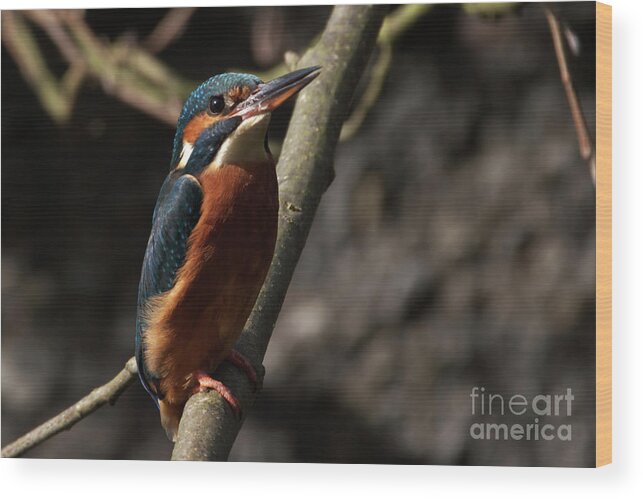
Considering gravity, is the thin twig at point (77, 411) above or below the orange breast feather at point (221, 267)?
below

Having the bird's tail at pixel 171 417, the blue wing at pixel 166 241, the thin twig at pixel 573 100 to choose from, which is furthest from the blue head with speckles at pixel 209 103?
the thin twig at pixel 573 100

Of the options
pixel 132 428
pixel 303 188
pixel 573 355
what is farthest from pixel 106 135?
pixel 573 355

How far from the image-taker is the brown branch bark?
3.48 meters

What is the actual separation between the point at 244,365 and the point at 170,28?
1.04 meters

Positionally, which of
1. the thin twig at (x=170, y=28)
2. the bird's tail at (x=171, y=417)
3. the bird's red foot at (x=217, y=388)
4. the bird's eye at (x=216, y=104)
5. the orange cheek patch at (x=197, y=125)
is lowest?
the bird's tail at (x=171, y=417)

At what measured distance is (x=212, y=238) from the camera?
A: 3430 millimetres

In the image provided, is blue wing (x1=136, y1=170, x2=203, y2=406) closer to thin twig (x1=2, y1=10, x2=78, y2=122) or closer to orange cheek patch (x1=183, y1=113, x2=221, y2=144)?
orange cheek patch (x1=183, y1=113, x2=221, y2=144)

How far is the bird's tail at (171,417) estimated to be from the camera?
3.50m

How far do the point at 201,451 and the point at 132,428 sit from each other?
323mm

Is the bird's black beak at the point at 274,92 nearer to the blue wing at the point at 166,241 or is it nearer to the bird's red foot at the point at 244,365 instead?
the blue wing at the point at 166,241

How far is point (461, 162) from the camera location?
3.46 meters

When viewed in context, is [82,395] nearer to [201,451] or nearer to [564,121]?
Result: [201,451]

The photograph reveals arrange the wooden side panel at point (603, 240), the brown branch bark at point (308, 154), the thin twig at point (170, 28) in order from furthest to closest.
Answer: the thin twig at point (170, 28)
the brown branch bark at point (308, 154)
the wooden side panel at point (603, 240)

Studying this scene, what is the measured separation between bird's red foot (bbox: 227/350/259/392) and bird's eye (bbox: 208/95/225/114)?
702 mm
